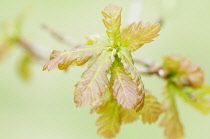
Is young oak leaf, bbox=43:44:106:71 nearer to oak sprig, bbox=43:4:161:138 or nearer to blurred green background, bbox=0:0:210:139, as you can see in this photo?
oak sprig, bbox=43:4:161:138

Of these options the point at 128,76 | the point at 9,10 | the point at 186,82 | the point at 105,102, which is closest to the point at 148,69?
the point at 186,82

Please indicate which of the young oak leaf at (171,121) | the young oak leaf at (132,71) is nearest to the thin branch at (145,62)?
the young oak leaf at (171,121)

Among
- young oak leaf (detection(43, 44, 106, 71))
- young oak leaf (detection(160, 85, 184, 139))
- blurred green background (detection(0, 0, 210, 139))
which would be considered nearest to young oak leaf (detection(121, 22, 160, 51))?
young oak leaf (detection(43, 44, 106, 71))

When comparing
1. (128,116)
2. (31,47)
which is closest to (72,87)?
(31,47)

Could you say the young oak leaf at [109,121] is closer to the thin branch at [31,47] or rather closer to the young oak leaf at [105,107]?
the young oak leaf at [105,107]

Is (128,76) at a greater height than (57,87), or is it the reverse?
(57,87)

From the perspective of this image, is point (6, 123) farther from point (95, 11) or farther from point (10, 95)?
point (95, 11)

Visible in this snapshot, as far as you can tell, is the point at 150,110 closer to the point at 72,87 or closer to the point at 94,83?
the point at 94,83
